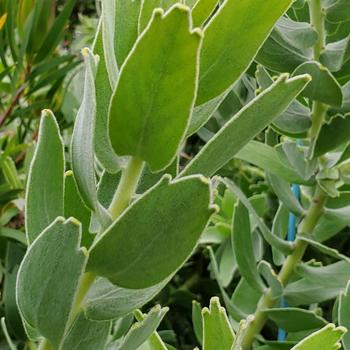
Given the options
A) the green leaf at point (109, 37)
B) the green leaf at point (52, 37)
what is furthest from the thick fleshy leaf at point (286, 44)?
the green leaf at point (52, 37)

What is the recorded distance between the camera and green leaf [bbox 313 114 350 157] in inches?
25.0

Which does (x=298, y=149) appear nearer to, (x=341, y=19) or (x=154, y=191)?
(x=341, y=19)

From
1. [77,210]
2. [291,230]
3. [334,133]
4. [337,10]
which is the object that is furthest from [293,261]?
[77,210]

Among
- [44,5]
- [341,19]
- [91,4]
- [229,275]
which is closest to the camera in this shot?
[341,19]

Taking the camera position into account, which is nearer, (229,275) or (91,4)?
(229,275)

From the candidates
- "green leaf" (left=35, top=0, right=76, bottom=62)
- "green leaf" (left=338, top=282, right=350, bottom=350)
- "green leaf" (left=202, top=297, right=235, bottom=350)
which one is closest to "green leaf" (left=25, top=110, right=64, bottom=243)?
"green leaf" (left=202, top=297, right=235, bottom=350)

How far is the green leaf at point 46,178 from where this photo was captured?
1.30 feet

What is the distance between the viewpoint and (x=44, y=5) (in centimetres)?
102

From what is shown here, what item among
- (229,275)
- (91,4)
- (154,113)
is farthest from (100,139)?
(91,4)

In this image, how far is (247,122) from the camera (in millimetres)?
371

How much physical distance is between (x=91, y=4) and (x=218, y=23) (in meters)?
2.19

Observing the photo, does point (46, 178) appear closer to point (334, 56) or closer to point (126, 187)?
point (126, 187)

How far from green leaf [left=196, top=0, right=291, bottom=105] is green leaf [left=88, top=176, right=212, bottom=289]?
0.07m

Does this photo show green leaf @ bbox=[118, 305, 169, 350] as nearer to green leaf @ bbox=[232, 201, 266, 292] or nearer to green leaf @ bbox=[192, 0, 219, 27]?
green leaf @ bbox=[192, 0, 219, 27]
